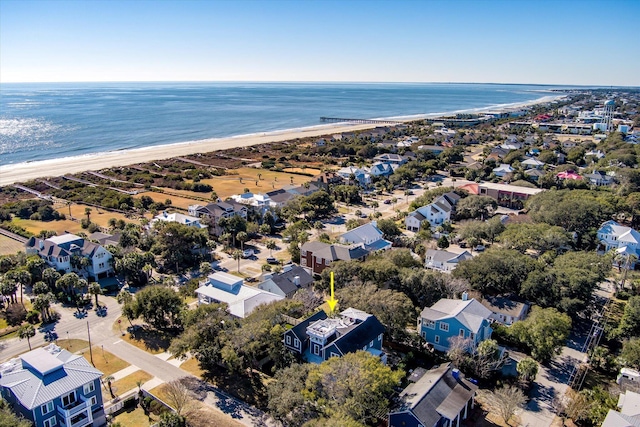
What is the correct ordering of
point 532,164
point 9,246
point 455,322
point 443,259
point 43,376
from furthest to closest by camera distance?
1. point 532,164
2. point 9,246
3. point 443,259
4. point 455,322
5. point 43,376

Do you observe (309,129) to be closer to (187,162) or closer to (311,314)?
(187,162)

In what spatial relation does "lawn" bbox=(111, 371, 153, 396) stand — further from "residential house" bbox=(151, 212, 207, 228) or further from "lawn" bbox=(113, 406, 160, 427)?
"residential house" bbox=(151, 212, 207, 228)

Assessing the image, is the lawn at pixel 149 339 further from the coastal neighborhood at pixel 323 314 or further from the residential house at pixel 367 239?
the residential house at pixel 367 239

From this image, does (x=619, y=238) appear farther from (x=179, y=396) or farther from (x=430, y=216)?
(x=179, y=396)

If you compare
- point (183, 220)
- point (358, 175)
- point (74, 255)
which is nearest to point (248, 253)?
point (183, 220)

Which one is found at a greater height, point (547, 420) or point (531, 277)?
point (531, 277)

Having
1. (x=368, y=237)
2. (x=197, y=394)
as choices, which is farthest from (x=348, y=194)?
(x=197, y=394)

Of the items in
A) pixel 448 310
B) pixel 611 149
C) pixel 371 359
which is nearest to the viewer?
pixel 371 359

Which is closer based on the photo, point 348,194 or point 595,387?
point 595,387

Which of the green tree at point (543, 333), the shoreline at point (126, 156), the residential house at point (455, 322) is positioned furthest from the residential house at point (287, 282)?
the shoreline at point (126, 156)
